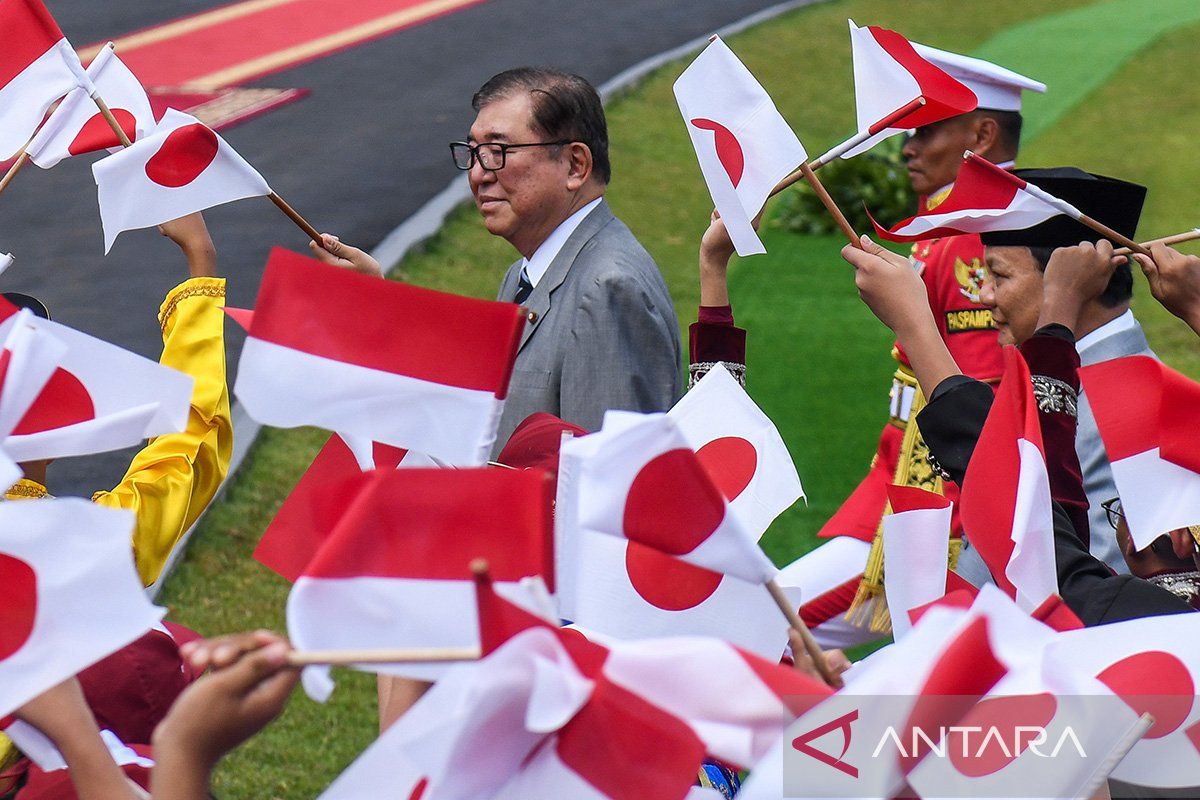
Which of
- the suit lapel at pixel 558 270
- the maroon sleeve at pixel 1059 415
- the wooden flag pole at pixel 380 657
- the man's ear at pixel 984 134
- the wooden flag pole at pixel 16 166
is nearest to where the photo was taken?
the wooden flag pole at pixel 380 657

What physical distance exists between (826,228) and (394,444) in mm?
8767

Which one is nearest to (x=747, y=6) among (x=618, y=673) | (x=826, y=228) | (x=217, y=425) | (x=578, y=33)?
(x=578, y=33)

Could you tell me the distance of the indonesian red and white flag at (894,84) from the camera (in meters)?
3.07

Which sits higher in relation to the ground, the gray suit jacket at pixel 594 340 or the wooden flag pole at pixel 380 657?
the wooden flag pole at pixel 380 657

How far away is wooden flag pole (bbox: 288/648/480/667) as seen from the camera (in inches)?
64.1

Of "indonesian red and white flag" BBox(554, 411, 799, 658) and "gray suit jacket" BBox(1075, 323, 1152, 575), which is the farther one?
"gray suit jacket" BBox(1075, 323, 1152, 575)

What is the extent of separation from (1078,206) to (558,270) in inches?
43.1

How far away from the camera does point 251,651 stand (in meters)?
1.68

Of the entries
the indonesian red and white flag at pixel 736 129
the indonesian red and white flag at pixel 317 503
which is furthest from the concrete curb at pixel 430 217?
the indonesian red and white flag at pixel 736 129

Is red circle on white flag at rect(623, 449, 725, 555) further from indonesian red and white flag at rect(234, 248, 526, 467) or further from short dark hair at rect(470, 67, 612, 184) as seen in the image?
short dark hair at rect(470, 67, 612, 184)

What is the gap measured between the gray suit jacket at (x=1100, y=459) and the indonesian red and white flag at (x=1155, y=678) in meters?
1.25

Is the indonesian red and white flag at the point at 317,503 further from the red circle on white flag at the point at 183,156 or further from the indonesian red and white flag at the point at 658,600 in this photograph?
the red circle on white flag at the point at 183,156

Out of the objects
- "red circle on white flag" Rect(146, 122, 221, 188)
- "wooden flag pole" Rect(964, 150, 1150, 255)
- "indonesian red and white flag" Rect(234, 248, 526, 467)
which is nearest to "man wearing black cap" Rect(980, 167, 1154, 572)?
"wooden flag pole" Rect(964, 150, 1150, 255)

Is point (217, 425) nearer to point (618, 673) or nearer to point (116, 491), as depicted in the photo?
point (116, 491)
